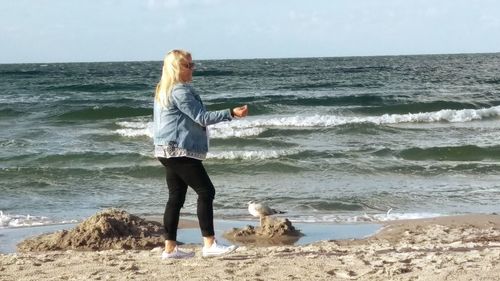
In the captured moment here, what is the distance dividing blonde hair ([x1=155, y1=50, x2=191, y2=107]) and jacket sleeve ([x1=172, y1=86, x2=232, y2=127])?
2.4 inches

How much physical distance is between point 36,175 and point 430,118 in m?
12.7

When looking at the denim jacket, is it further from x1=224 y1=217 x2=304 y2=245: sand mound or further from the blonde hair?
x1=224 y1=217 x2=304 y2=245: sand mound

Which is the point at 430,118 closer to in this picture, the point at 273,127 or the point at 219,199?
the point at 273,127

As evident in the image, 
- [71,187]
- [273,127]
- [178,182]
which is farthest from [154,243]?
[273,127]

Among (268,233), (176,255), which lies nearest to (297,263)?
(176,255)

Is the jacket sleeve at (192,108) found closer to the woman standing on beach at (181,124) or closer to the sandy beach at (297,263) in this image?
the woman standing on beach at (181,124)

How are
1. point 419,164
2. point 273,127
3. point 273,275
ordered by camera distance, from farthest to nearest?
point 273,127 → point 419,164 → point 273,275

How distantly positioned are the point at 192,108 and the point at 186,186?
62cm

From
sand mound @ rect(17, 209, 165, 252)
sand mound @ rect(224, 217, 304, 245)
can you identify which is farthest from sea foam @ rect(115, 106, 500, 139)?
sand mound @ rect(17, 209, 165, 252)

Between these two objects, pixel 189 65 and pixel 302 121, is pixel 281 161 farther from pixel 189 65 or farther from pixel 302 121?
pixel 189 65

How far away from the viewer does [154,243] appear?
6516 millimetres

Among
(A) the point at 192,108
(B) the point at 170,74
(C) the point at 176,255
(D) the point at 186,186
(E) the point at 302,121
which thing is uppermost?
(B) the point at 170,74

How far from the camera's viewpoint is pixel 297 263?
499 cm

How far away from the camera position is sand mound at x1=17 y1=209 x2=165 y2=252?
643 cm
